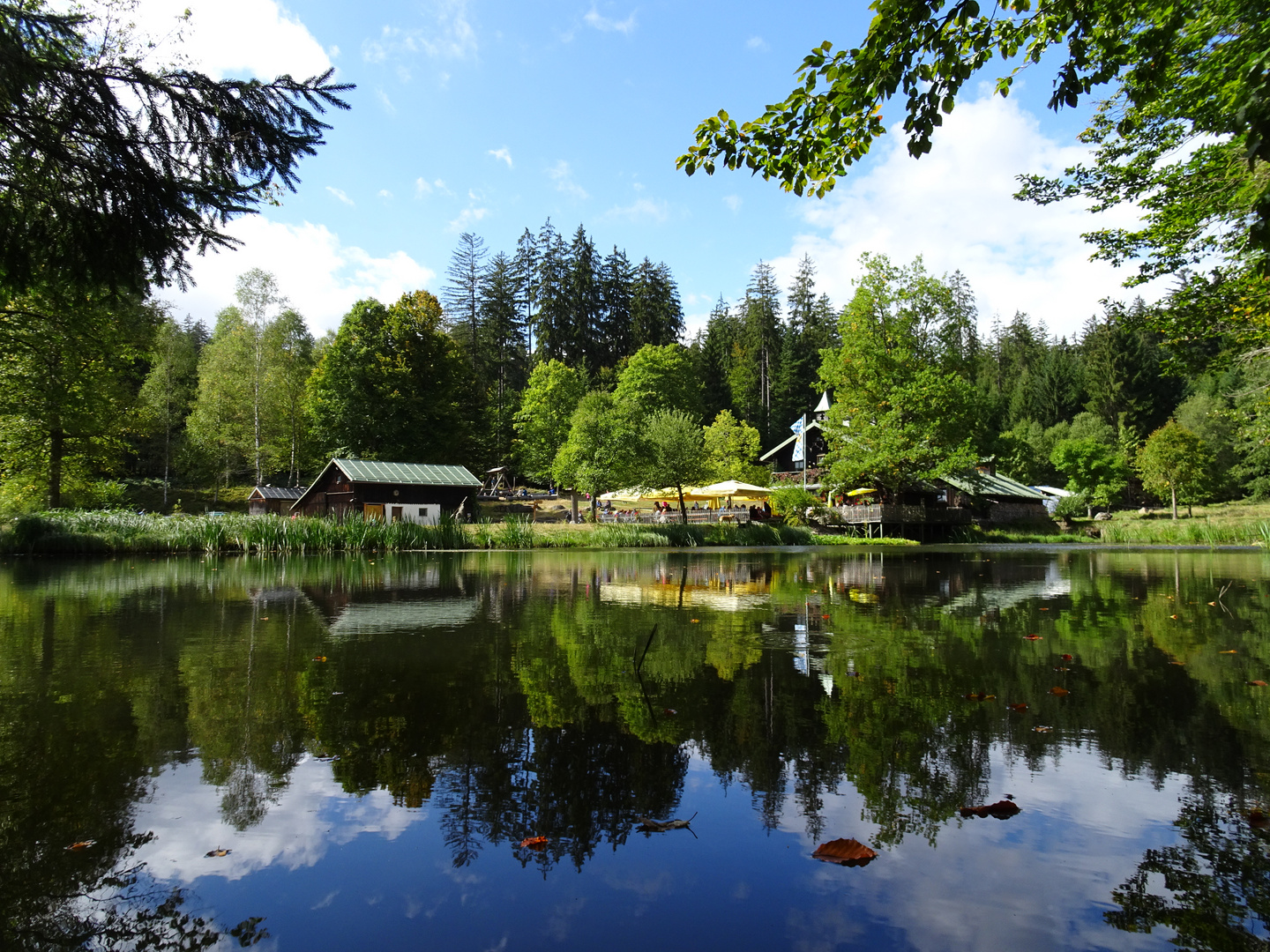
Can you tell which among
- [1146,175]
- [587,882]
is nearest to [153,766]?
[587,882]

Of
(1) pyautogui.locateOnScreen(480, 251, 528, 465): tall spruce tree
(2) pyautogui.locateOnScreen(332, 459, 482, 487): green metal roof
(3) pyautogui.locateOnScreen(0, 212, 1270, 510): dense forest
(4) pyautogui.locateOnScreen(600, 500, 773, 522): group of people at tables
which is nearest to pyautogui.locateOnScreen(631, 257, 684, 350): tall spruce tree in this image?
(3) pyautogui.locateOnScreen(0, 212, 1270, 510): dense forest

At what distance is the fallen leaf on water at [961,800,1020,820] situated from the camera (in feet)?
10.1

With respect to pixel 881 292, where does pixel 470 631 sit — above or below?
below

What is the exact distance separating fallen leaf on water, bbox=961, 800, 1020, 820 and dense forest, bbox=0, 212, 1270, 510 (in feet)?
24.2

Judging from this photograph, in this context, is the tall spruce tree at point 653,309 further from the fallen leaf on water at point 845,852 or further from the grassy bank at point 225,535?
the fallen leaf on water at point 845,852

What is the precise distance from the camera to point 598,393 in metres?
44.3

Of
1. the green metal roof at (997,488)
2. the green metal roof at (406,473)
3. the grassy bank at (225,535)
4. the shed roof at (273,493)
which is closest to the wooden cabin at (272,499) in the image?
the shed roof at (273,493)

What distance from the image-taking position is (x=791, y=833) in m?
2.92

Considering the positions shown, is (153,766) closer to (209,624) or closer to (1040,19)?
(209,624)

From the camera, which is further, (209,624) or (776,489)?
(776,489)

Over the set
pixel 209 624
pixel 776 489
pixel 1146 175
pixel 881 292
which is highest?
pixel 881 292

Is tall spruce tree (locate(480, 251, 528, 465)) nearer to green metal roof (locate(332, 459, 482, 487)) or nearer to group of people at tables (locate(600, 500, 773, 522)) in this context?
group of people at tables (locate(600, 500, 773, 522))

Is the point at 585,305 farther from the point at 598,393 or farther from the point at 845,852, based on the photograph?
the point at 845,852

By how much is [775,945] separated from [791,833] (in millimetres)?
802
